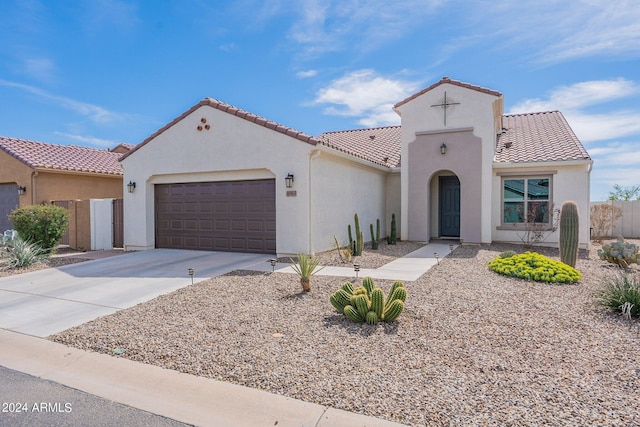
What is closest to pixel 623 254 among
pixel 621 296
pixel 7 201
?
pixel 621 296

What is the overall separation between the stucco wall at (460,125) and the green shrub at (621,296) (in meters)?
8.51

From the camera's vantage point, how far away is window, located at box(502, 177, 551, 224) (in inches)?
593

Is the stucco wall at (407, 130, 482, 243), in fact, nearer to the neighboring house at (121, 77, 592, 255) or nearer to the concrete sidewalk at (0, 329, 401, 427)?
the neighboring house at (121, 77, 592, 255)

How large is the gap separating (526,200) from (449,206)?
3.00m

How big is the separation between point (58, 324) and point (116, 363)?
2.15 m

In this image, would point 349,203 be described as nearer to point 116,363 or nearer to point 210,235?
point 210,235

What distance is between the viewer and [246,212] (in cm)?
1312

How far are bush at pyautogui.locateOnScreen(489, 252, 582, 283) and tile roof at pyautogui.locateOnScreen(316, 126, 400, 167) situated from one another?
7747 millimetres

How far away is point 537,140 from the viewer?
16812mm

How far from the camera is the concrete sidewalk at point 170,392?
Result: 3.54 m

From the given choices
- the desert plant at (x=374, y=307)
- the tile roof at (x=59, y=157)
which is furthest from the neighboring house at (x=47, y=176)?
the desert plant at (x=374, y=307)

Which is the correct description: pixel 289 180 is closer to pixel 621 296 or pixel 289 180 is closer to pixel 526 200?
pixel 621 296

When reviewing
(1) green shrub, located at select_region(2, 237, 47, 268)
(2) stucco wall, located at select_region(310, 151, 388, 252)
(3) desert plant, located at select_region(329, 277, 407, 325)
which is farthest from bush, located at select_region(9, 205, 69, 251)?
(3) desert plant, located at select_region(329, 277, 407, 325)

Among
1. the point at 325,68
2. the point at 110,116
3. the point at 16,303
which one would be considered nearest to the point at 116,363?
the point at 16,303
